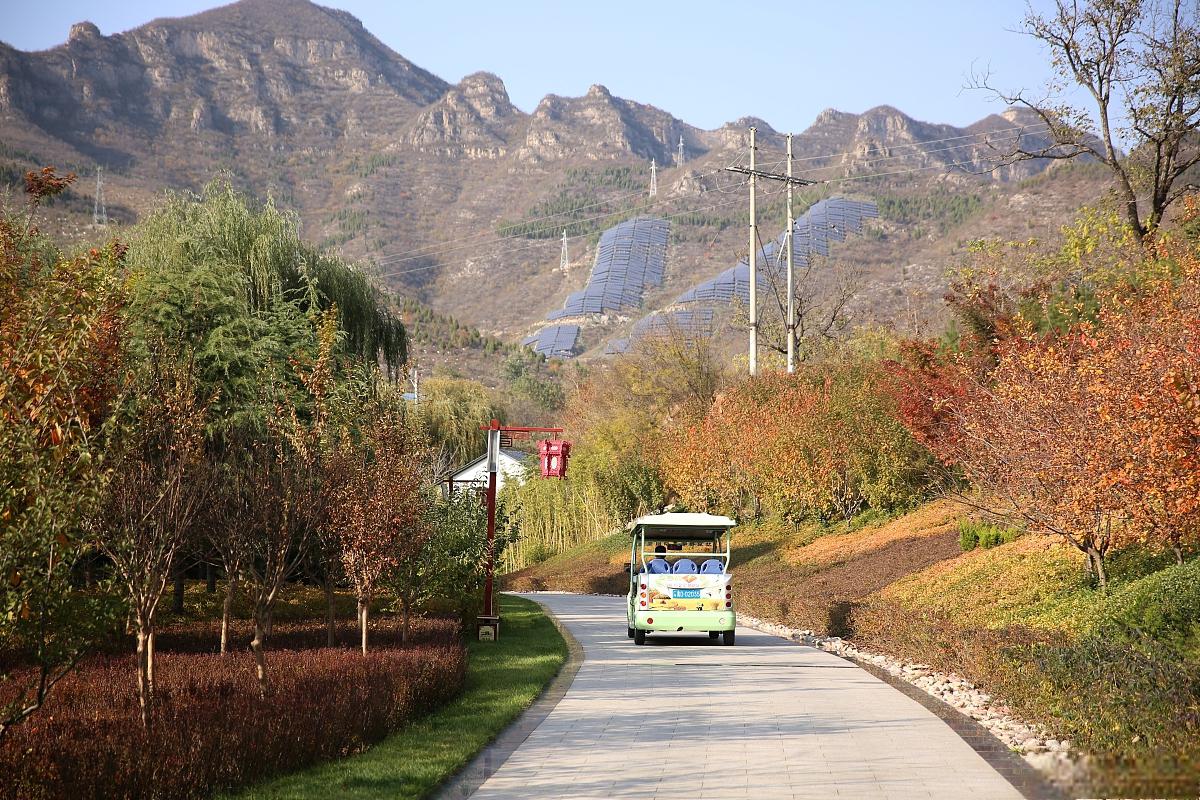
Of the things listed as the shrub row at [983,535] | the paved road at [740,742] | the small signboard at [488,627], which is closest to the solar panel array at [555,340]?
the shrub row at [983,535]

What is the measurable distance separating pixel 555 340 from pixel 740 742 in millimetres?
115292

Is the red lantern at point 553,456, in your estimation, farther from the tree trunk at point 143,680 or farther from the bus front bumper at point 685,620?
the tree trunk at point 143,680

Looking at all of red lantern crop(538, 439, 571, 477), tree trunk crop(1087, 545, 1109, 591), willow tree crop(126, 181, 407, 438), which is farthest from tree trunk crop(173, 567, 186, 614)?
tree trunk crop(1087, 545, 1109, 591)

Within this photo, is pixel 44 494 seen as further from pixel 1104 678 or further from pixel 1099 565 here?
pixel 1099 565

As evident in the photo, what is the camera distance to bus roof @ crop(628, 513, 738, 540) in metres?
22.4

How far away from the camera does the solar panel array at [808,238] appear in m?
112

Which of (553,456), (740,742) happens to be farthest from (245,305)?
(740,742)

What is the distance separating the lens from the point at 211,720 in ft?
28.8

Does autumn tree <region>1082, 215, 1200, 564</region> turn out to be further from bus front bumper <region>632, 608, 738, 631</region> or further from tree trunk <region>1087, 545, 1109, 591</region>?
bus front bumper <region>632, 608, 738, 631</region>

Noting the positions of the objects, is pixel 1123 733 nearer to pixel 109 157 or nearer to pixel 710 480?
pixel 710 480

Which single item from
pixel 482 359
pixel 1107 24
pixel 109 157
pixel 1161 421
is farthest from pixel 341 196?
pixel 1161 421

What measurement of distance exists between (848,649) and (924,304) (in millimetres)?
62655

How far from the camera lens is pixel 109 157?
577 feet

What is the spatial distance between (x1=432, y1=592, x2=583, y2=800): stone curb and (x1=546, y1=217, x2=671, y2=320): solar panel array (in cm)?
12103
